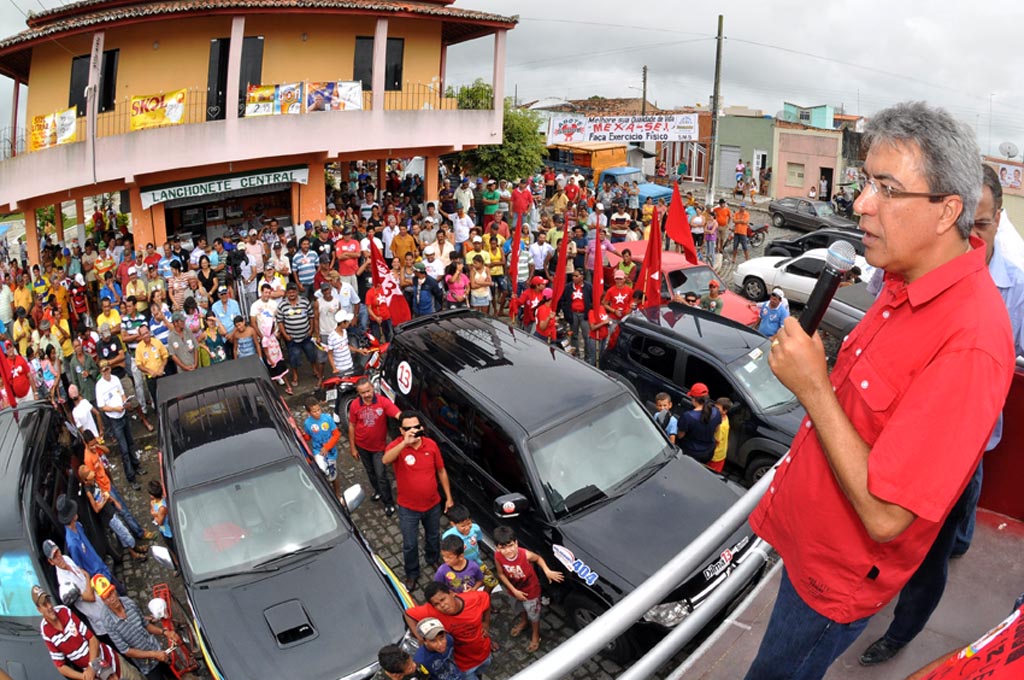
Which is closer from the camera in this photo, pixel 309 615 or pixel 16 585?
pixel 309 615

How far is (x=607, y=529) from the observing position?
594 cm

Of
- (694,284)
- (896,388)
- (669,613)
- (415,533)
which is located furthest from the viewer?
(694,284)

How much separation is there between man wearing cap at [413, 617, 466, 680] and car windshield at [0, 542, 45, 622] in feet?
10.4

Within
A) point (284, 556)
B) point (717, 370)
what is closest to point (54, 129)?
point (284, 556)

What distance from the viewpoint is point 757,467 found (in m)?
8.22

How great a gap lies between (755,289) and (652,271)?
271 inches

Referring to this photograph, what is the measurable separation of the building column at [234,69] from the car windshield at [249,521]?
13097mm

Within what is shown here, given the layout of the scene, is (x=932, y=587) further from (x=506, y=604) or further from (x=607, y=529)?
(x=506, y=604)

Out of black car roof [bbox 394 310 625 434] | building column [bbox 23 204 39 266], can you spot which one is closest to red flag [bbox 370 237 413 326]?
black car roof [bbox 394 310 625 434]

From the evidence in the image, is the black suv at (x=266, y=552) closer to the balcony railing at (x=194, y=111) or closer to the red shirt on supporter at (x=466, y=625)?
the red shirt on supporter at (x=466, y=625)

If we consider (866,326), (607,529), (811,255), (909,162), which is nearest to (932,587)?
(866,326)

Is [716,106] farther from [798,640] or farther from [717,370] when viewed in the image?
[798,640]

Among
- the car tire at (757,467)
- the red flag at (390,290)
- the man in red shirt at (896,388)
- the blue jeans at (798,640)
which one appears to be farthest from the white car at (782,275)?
the man in red shirt at (896,388)

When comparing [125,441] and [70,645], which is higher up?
[125,441]
